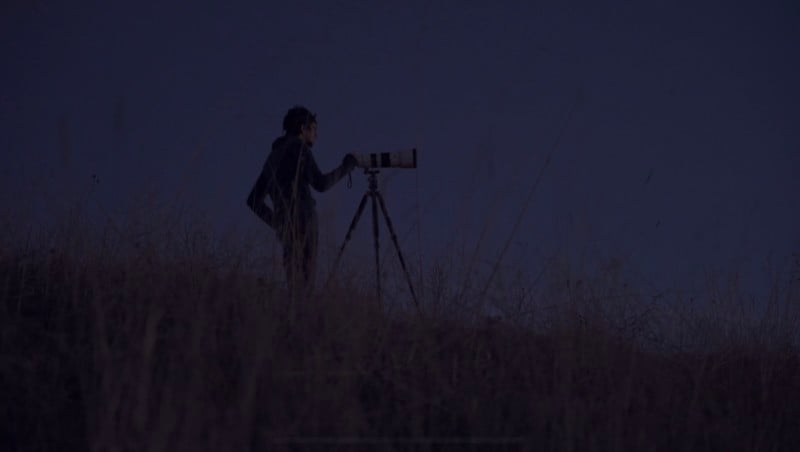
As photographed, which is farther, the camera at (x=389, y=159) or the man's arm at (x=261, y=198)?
the camera at (x=389, y=159)

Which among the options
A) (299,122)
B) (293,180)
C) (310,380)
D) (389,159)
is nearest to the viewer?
(310,380)

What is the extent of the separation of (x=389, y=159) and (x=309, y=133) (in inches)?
23.4

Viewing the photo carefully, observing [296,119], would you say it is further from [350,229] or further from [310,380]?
[310,380]

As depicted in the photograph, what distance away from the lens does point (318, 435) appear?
1.97 metres

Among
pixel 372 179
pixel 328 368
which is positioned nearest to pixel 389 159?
pixel 372 179

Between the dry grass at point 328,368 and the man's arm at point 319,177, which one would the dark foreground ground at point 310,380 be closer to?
the dry grass at point 328,368

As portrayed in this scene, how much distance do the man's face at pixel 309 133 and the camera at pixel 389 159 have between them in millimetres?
313

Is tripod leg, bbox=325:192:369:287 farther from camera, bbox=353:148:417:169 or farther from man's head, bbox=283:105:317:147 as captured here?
man's head, bbox=283:105:317:147

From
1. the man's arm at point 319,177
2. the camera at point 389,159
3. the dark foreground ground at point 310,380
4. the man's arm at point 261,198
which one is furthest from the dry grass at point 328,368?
the camera at point 389,159

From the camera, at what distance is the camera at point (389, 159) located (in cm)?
444

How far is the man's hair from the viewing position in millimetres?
4250

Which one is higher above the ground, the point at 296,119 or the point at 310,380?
the point at 296,119

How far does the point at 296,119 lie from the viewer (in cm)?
425

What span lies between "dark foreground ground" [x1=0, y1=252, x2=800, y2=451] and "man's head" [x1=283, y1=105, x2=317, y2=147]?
4.25ft
